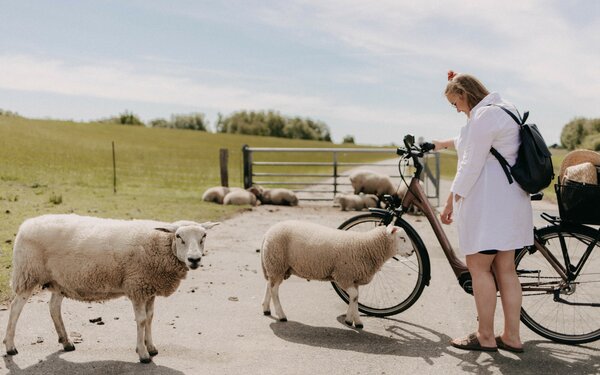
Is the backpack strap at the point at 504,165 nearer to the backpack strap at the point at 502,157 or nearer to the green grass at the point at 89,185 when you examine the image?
the backpack strap at the point at 502,157

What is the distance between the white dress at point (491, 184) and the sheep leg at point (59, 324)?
10.8 feet

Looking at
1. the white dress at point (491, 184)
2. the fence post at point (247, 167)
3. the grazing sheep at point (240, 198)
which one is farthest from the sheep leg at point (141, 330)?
the fence post at point (247, 167)

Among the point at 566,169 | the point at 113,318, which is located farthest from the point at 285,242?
the point at 566,169

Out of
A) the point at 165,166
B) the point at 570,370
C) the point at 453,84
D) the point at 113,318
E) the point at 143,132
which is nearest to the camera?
the point at 570,370

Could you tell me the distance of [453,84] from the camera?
4762 mm

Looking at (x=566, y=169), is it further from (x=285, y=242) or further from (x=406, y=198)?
(x=285, y=242)

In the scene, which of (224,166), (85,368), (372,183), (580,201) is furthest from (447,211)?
(224,166)

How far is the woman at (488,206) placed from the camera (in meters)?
4.52

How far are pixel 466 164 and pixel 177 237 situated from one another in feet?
7.44

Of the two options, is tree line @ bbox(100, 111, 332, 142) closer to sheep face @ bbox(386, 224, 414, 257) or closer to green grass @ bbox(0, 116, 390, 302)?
green grass @ bbox(0, 116, 390, 302)

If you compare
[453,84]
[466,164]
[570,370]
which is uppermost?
[453,84]

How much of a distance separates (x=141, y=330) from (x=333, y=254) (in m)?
1.89

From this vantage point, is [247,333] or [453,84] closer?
[453,84]

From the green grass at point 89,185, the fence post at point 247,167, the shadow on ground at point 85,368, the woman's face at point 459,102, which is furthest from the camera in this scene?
the fence post at point 247,167
